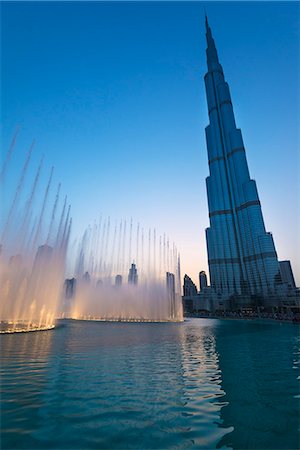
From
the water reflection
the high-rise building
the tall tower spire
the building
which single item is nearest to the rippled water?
the water reflection

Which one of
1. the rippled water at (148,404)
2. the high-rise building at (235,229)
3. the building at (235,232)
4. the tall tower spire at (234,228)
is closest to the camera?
the rippled water at (148,404)

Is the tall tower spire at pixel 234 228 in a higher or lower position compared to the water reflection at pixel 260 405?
higher

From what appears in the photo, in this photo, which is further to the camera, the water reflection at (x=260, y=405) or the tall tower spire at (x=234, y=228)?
the tall tower spire at (x=234, y=228)

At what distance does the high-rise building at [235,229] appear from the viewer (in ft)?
497

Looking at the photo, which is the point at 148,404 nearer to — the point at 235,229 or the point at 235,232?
the point at 235,229

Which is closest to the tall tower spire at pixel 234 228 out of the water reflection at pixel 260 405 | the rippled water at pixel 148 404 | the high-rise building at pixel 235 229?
the high-rise building at pixel 235 229

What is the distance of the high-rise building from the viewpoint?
151375mm

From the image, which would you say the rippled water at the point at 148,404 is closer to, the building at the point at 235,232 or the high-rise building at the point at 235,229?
the building at the point at 235,232

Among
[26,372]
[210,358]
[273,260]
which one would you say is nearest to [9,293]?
[26,372]

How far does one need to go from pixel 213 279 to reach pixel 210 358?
169 metres

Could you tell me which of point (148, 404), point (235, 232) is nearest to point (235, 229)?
point (235, 232)

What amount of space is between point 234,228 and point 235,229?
3.38 feet

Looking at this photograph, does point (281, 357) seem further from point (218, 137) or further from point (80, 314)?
point (218, 137)

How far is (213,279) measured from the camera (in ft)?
572
